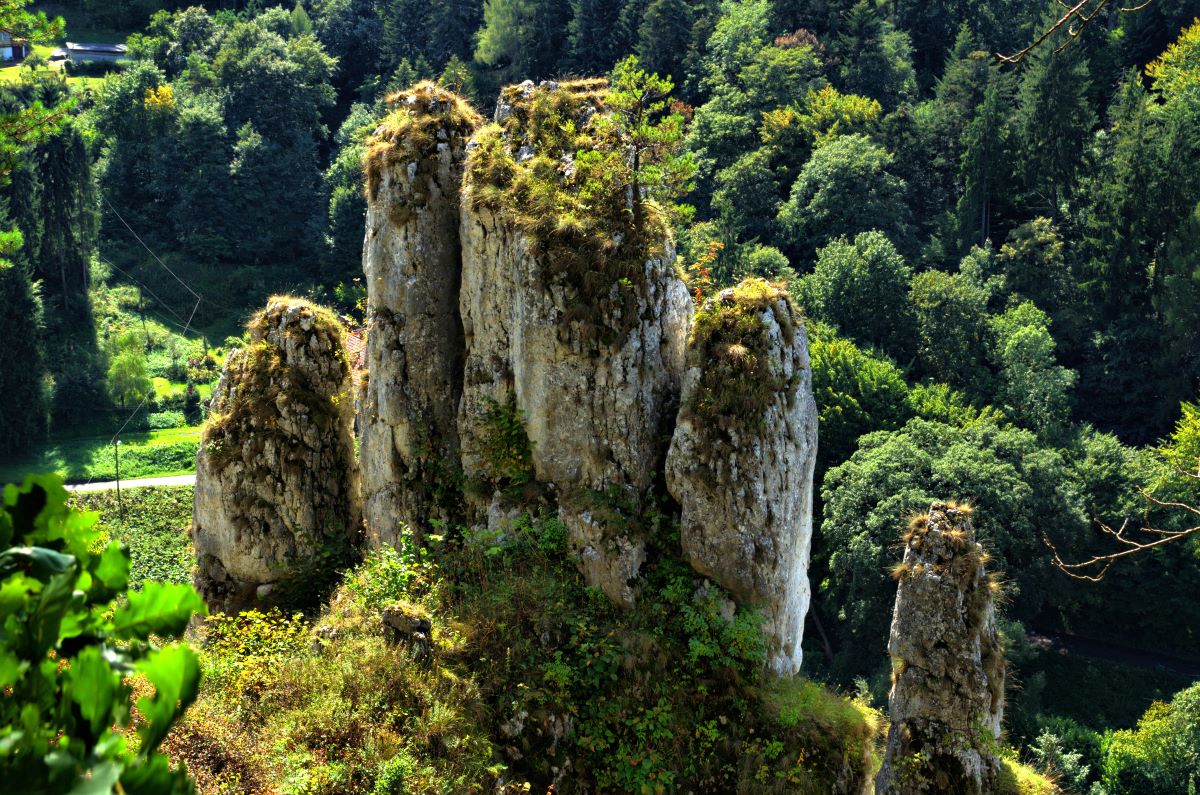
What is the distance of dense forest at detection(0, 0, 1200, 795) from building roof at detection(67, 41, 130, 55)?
2885mm

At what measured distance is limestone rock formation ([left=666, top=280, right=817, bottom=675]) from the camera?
1388 centimetres

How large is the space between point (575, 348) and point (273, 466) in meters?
5.21

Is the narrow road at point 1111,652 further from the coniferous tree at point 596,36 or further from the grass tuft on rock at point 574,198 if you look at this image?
the coniferous tree at point 596,36

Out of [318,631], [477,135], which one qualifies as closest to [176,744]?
[318,631]

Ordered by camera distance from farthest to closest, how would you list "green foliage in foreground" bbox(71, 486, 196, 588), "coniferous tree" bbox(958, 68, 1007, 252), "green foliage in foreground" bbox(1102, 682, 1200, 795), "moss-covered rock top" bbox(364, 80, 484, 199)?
"coniferous tree" bbox(958, 68, 1007, 252) → "green foliage in foreground" bbox(71, 486, 196, 588) → "green foliage in foreground" bbox(1102, 682, 1200, 795) → "moss-covered rock top" bbox(364, 80, 484, 199)

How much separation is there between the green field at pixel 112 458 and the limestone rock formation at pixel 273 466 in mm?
33078

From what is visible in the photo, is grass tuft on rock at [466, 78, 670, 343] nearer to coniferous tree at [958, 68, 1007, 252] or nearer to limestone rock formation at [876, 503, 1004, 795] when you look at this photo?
limestone rock formation at [876, 503, 1004, 795]

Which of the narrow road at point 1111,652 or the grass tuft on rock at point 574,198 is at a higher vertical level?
the grass tuft on rock at point 574,198

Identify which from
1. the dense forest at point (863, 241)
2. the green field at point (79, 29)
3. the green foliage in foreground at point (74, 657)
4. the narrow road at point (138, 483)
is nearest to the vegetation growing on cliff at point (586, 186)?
the green foliage in foreground at point (74, 657)

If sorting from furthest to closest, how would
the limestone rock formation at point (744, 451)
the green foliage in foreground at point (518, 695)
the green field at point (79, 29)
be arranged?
the green field at point (79, 29) < the limestone rock formation at point (744, 451) < the green foliage in foreground at point (518, 695)

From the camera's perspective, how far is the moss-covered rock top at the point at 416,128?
16.1m

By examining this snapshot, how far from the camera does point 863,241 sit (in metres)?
52.2

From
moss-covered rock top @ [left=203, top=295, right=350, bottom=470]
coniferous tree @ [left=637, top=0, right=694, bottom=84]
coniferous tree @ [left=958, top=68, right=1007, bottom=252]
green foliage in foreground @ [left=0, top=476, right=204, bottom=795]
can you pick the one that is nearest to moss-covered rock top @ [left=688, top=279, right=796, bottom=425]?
moss-covered rock top @ [left=203, top=295, right=350, bottom=470]

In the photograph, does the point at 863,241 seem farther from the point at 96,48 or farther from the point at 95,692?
the point at 96,48
